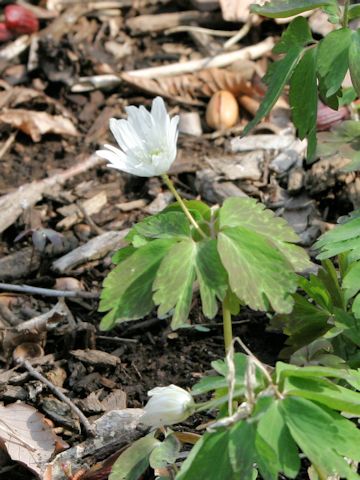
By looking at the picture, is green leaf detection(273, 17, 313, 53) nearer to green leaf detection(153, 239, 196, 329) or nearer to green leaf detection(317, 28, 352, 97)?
green leaf detection(317, 28, 352, 97)

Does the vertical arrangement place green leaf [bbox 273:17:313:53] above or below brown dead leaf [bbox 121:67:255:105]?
above

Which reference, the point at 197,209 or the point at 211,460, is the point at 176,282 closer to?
the point at 197,209

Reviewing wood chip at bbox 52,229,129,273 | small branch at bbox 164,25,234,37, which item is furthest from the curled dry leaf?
small branch at bbox 164,25,234,37

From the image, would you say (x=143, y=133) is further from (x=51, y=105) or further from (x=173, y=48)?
(x=173, y=48)

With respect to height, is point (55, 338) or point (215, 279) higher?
point (215, 279)

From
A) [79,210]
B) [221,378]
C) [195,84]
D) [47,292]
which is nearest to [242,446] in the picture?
[221,378]

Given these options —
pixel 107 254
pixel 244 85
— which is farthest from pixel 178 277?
Result: pixel 244 85

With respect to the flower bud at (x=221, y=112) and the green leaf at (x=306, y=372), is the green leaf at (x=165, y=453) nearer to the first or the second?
the green leaf at (x=306, y=372)
